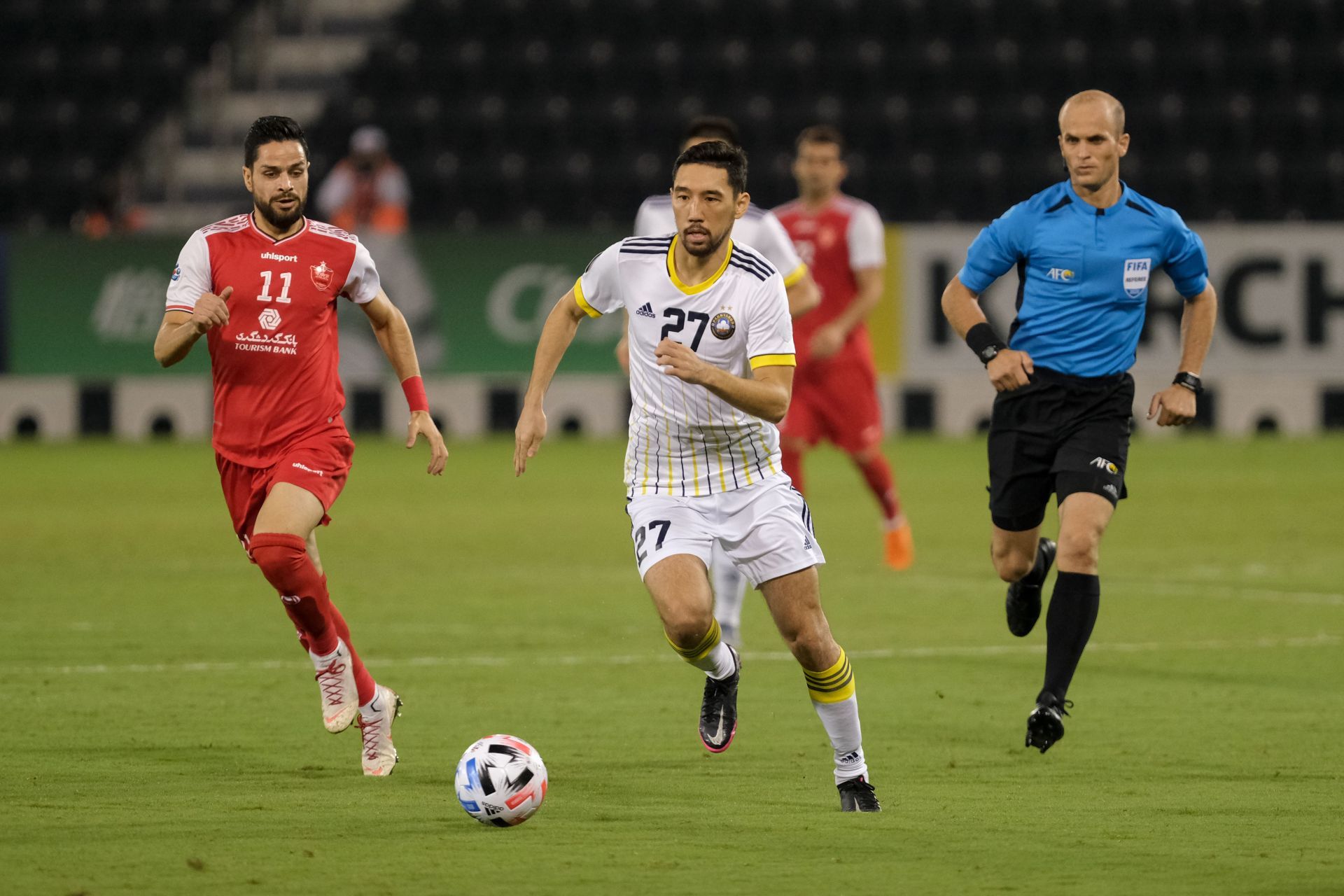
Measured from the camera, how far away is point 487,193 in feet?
78.9

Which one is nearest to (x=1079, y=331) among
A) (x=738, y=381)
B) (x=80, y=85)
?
(x=738, y=381)

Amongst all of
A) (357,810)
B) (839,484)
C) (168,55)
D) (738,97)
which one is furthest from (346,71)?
(357,810)

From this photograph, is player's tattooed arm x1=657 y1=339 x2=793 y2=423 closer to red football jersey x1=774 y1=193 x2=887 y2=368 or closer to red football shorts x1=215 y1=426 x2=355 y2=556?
red football shorts x1=215 y1=426 x2=355 y2=556

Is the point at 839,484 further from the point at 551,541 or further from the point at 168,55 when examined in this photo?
the point at 168,55

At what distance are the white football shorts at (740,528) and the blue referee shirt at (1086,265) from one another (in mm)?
1654

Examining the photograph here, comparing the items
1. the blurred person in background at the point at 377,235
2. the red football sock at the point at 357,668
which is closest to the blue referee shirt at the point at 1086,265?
the red football sock at the point at 357,668

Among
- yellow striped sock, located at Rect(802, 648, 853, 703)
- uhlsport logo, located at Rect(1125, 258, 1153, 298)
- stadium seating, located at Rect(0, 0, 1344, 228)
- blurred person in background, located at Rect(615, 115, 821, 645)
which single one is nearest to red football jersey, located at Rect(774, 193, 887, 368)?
blurred person in background, located at Rect(615, 115, 821, 645)

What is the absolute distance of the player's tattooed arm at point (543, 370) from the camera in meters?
6.49

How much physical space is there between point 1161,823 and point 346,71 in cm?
2077

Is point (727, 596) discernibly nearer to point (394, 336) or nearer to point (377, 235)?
point (394, 336)

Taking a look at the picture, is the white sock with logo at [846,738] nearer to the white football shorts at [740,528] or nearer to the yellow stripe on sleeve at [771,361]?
the white football shorts at [740,528]

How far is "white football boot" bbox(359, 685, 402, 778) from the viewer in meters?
6.70

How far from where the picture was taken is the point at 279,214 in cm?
698

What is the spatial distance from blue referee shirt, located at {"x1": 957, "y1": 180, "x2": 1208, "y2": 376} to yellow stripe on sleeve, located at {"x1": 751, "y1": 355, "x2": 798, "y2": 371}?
1.59 meters
